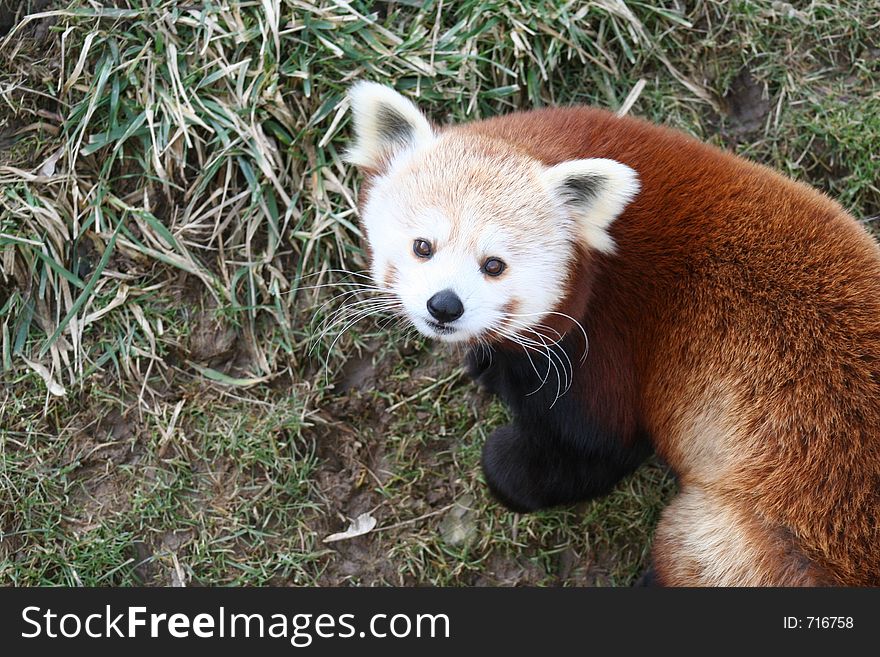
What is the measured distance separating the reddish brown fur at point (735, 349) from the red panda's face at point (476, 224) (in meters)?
0.11

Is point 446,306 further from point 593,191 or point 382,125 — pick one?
point 382,125

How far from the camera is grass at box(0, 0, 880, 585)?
11.6 feet

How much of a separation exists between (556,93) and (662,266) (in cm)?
127

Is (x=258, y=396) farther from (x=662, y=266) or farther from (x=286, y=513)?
(x=662, y=266)

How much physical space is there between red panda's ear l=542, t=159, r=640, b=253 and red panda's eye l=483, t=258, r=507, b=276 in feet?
0.94

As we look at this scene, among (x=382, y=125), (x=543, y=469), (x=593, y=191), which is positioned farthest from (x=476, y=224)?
(x=543, y=469)

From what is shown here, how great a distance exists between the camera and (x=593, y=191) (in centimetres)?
262

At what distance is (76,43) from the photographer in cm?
352

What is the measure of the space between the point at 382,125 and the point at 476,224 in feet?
1.79

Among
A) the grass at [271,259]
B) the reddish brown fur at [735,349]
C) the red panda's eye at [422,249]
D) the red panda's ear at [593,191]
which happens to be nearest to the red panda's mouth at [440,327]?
the red panda's eye at [422,249]

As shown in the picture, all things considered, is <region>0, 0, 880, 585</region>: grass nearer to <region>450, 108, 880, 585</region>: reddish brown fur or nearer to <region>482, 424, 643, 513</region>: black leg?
<region>482, 424, 643, 513</region>: black leg

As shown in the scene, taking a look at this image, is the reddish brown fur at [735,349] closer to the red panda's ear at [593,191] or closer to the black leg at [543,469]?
the red panda's ear at [593,191]

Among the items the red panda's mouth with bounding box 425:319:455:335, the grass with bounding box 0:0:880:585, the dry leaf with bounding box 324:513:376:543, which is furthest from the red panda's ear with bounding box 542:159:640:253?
the dry leaf with bounding box 324:513:376:543

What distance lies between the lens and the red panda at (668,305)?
2.54 meters
